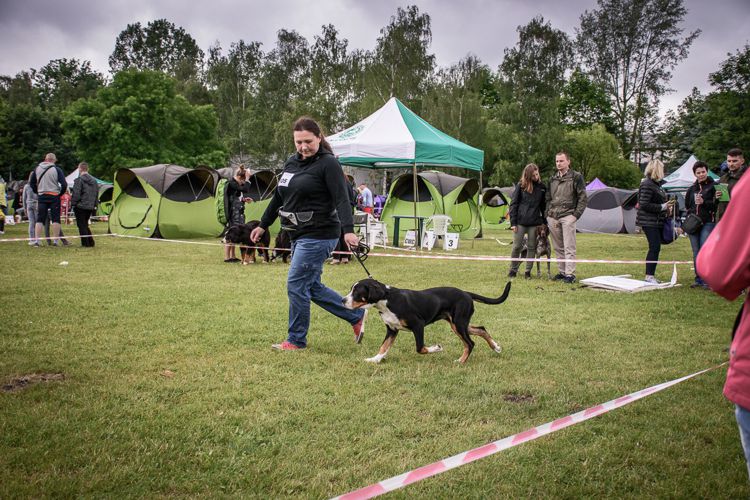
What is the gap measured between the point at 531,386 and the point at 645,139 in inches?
1975

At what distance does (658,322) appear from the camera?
6.09m

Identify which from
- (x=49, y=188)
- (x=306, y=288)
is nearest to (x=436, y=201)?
(x=49, y=188)

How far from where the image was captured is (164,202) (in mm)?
16203

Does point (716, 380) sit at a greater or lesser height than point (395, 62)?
lesser

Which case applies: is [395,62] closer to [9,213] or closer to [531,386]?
[9,213]

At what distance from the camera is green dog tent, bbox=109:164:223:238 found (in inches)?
636

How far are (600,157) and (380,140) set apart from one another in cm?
3296

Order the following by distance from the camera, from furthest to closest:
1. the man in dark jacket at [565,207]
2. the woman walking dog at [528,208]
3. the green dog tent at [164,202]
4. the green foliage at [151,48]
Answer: the green foliage at [151,48] → the green dog tent at [164,202] → the woman walking dog at [528,208] → the man in dark jacket at [565,207]

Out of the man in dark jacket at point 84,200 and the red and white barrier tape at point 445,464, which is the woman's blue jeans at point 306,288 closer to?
the red and white barrier tape at point 445,464

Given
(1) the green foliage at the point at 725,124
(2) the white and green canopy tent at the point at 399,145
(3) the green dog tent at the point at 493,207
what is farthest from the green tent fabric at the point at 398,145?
(1) the green foliage at the point at 725,124

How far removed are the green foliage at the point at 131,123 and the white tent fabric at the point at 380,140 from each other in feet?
84.3

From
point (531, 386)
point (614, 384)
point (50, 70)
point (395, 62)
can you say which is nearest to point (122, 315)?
point (531, 386)

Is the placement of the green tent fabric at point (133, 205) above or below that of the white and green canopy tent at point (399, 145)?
below

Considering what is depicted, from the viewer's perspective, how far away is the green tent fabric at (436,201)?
18125 mm
